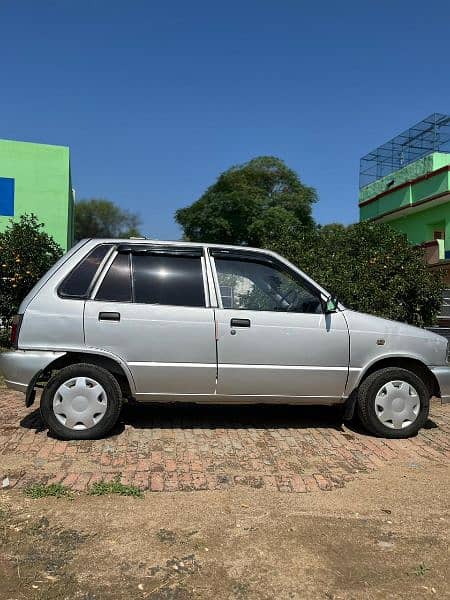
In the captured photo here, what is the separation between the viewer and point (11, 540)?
3311 mm

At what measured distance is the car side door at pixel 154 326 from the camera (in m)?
5.10

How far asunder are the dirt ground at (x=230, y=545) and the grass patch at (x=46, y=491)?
0.20ft

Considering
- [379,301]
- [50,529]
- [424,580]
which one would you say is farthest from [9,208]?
[424,580]

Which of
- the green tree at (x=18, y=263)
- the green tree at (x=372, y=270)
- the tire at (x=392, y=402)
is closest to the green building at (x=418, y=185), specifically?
the green tree at (x=372, y=270)

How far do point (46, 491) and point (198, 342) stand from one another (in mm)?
1866

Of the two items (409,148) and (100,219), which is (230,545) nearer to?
(409,148)

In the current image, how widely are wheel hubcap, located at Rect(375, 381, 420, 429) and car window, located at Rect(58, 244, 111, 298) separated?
302 cm

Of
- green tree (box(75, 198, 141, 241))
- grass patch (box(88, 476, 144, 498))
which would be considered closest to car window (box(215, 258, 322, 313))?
grass patch (box(88, 476, 144, 498))

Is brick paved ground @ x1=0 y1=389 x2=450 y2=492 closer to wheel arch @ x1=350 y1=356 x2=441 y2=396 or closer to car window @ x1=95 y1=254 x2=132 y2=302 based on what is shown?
wheel arch @ x1=350 y1=356 x2=441 y2=396

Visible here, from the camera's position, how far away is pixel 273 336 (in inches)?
207

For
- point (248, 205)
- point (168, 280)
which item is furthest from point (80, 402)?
point (248, 205)

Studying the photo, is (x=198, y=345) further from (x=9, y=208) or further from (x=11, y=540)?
(x=9, y=208)

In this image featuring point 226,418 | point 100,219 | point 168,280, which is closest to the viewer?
point 168,280

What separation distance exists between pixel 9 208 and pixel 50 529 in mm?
13211
